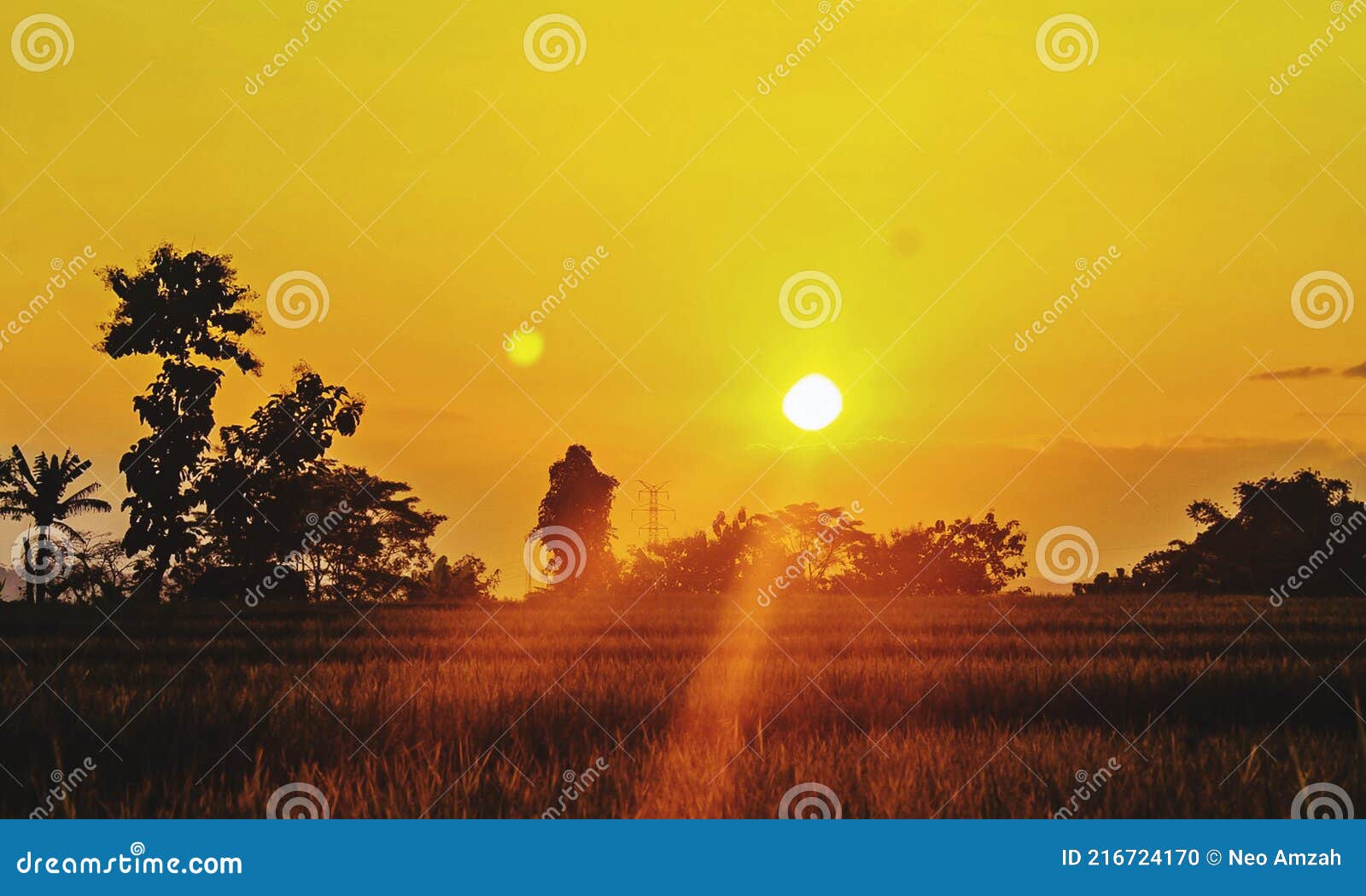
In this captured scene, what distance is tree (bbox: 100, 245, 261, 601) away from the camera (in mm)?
27672

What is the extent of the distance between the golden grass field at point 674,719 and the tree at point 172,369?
13.6 m

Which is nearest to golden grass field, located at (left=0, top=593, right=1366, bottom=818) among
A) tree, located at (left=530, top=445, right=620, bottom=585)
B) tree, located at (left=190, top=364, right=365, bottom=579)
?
tree, located at (left=190, top=364, right=365, bottom=579)

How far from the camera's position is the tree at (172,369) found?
1089 inches

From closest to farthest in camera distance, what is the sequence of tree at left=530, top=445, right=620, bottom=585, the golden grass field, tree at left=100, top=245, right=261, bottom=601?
the golden grass field < tree at left=100, top=245, right=261, bottom=601 < tree at left=530, top=445, right=620, bottom=585

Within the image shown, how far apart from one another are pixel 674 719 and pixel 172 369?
2434 centimetres

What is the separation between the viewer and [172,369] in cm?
2819

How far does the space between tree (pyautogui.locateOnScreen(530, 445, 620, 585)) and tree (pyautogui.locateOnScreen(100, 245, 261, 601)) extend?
20156 mm

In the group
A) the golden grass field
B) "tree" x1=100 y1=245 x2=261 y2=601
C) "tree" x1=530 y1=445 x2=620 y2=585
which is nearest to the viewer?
the golden grass field

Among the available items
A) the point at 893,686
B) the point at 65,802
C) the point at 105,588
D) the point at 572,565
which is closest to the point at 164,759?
the point at 65,802

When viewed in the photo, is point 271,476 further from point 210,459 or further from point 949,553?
point 949,553

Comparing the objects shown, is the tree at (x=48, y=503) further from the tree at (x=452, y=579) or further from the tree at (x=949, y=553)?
the tree at (x=949, y=553)

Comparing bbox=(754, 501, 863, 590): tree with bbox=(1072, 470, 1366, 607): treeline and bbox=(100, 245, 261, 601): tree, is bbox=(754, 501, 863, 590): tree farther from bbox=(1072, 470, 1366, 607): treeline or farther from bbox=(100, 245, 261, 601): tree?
bbox=(100, 245, 261, 601): tree

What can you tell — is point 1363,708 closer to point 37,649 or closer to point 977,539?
point 37,649

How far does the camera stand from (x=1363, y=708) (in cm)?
908
